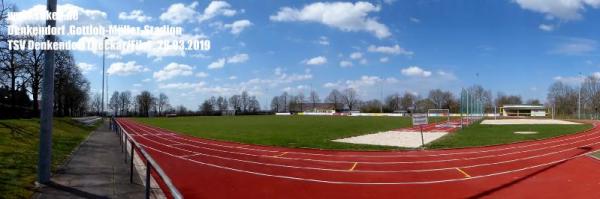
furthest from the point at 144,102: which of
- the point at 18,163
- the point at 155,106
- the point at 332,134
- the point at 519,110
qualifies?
the point at 18,163

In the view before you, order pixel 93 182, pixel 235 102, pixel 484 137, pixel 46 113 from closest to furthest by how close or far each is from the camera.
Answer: pixel 46 113 → pixel 93 182 → pixel 484 137 → pixel 235 102

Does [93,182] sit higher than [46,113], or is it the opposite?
[46,113]

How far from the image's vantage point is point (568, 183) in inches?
464

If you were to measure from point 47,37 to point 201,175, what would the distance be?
18.7ft

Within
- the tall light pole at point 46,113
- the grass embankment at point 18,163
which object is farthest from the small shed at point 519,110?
the tall light pole at point 46,113

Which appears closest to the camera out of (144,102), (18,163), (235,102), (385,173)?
(18,163)

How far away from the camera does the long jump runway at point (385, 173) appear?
36.0 feet

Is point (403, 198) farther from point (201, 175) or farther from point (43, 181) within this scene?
point (43, 181)

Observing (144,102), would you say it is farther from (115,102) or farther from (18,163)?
(18,163)

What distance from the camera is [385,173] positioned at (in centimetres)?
1404

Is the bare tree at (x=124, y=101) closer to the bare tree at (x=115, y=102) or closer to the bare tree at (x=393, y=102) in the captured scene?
the bare tree at (x=115, y=102)

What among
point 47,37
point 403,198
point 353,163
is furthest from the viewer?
point 353,163

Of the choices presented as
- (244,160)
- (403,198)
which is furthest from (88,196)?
(244,160)

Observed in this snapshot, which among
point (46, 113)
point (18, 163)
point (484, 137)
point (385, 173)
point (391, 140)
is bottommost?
point (385, 173)
